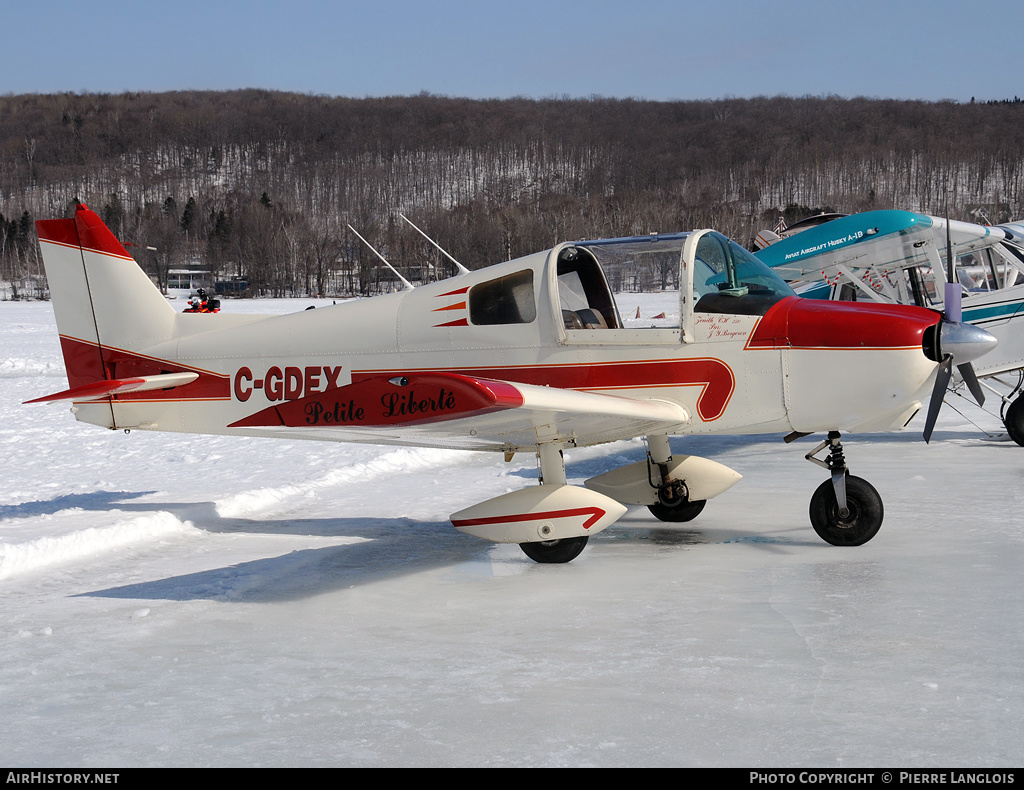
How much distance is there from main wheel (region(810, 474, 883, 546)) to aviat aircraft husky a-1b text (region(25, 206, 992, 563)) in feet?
0.04

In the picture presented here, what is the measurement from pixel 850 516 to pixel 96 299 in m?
5.74

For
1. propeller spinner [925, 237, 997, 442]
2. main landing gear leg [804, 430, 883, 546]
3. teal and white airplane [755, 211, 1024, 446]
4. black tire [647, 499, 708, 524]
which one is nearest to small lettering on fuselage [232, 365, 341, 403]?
black tire [647, 499, 708, 524]

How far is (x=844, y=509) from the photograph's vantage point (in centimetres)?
553

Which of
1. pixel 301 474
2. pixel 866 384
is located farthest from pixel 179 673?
pixel 301 474

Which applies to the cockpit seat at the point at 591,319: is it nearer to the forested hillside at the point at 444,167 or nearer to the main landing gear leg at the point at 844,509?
the main landing gear leg at the point at 844,509

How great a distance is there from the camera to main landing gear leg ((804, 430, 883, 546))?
5.52m

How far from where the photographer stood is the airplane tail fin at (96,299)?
23.1ft

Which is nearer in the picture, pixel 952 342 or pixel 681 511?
pixel 952 342

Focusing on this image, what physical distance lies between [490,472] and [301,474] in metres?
1.74

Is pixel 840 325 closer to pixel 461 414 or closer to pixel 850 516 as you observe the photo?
pixel 850 516

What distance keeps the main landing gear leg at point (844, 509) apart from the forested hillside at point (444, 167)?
77849mm

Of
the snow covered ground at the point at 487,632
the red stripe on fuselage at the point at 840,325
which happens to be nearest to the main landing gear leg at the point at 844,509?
the snow covered ground at the point at 487,632

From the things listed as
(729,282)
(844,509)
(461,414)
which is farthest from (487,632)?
(729,282)

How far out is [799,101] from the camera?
580 feet
